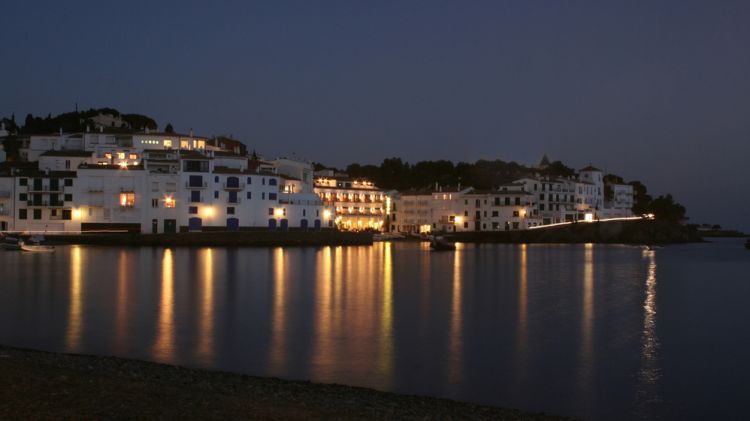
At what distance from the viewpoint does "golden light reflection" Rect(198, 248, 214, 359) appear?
17070 mm

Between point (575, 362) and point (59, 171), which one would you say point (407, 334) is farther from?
point (59, 171)

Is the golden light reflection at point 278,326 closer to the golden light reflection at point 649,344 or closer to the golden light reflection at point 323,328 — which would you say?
the golden light reflection at point 323,328

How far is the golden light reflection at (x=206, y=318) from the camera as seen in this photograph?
56.0ft

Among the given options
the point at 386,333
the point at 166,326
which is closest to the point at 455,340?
the point at 386,333

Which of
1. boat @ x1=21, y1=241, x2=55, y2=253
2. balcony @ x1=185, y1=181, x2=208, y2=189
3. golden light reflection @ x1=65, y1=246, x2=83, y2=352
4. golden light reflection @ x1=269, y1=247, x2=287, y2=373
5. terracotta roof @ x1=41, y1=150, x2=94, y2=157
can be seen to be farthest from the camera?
terracotta roof @ x1=41, y1=150, x2=94, y2=157

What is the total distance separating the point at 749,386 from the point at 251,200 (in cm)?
6418

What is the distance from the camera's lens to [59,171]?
234ft

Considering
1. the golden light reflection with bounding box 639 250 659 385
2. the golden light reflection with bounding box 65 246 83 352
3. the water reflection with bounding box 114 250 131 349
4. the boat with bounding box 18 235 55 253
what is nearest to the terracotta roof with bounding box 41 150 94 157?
the boat with bounding box 18 235 55 253

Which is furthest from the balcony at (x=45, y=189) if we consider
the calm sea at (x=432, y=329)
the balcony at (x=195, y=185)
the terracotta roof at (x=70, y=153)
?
the calm sea at (x=432, y=329)

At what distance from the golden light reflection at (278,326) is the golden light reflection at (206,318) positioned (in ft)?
5.54

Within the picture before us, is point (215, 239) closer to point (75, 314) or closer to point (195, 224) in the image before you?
point (195, 224)

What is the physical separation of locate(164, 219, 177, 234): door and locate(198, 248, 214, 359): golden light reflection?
102 feet

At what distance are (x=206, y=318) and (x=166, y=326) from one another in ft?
6.51

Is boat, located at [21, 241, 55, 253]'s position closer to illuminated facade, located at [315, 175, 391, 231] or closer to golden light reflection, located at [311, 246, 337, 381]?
golden light reflection, located at [311, 246, 337, 381]
